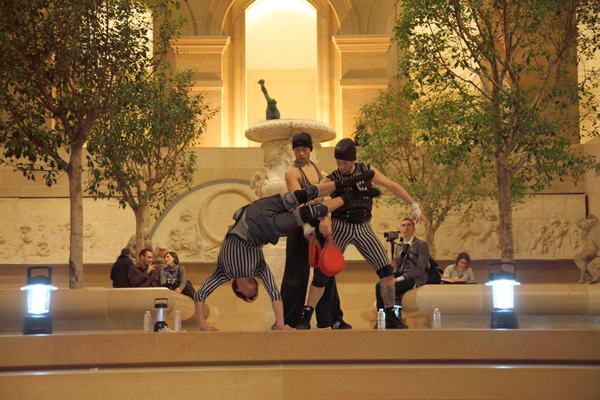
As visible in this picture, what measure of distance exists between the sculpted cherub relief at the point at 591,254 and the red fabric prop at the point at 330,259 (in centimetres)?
685

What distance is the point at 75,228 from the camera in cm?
966

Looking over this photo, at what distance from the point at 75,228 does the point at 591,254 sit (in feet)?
25.8

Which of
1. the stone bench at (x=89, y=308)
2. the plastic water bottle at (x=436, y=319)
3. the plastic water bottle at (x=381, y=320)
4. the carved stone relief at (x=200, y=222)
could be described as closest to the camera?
the plastic water bottle at (x=381, y=320)

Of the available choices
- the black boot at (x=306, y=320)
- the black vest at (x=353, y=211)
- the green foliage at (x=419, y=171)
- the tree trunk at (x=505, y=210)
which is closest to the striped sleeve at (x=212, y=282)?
the black boot at (x=306, y=320)

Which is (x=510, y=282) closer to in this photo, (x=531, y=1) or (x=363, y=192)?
(x=363, y=192)

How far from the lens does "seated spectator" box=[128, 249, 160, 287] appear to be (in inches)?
422

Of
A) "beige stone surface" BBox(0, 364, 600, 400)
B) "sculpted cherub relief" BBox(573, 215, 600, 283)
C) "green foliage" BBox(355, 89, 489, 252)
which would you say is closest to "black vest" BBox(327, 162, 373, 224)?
"beige stone surface" BBox(0, 364, 600, 400)

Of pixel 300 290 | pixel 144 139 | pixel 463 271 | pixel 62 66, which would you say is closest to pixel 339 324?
pixel 300 290

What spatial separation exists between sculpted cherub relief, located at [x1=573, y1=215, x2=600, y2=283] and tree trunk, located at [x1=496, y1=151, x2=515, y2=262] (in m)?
1.40

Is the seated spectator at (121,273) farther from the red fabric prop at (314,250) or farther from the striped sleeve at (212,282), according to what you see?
the red fabric prop at (314,250)

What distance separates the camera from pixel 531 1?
10531 mm

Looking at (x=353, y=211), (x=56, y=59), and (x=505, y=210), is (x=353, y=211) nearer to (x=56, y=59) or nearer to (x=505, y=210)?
(x=505, y=210)

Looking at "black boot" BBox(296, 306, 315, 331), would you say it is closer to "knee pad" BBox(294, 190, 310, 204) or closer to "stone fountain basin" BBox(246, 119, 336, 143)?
"knee pad" BBox(294, 190, 310, 204)

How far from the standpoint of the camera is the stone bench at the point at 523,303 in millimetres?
7973
